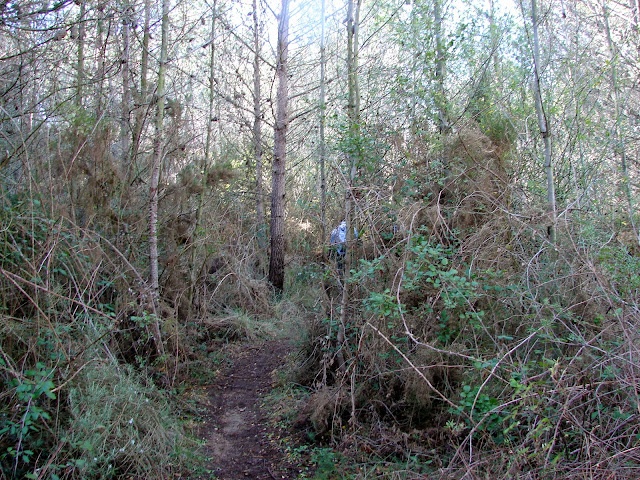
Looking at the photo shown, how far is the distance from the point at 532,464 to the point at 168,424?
127 inches

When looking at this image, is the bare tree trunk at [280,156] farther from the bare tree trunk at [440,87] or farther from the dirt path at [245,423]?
the bare tree trunk at [440,87]

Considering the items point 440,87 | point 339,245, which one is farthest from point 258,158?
point 339,245

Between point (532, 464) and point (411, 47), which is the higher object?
point (411, 47)

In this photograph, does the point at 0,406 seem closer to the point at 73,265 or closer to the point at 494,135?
the point at 73,265

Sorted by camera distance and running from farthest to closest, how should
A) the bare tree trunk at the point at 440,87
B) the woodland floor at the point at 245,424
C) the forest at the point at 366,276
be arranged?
1. the bare tree trunk at the point at 440,87
2. the woodland floor at the point at 245,424
3. the forest at the point at 366,276

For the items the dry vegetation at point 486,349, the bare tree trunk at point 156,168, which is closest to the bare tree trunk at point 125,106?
the bare tree trunk at point 156,168

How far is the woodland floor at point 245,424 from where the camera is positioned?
13.7ft

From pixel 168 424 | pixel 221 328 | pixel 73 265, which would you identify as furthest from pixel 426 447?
pixel 221 328

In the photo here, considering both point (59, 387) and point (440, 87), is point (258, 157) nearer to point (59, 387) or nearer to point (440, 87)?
point (440, 87)

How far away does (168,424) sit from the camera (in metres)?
4.52

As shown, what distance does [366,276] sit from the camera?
4863mm

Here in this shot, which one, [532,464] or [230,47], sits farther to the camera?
[230,47]

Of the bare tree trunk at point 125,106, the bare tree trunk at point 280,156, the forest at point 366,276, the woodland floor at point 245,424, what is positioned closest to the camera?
the forest at point 366,276

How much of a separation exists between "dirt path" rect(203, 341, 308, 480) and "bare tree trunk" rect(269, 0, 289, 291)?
2.91 meters
